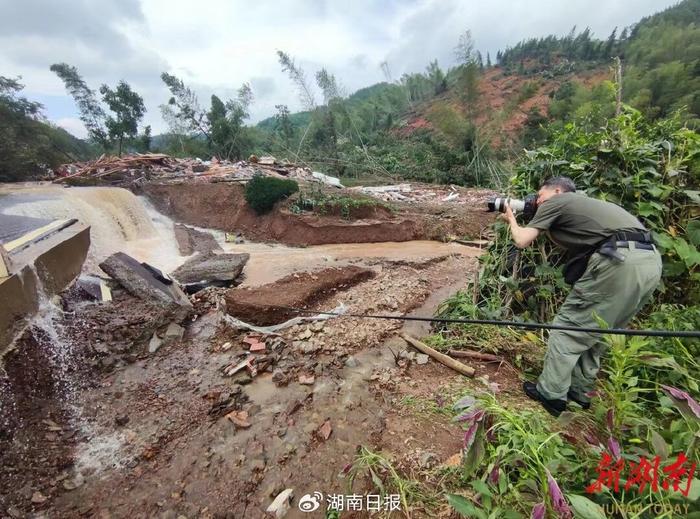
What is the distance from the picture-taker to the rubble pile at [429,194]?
40.8 feet

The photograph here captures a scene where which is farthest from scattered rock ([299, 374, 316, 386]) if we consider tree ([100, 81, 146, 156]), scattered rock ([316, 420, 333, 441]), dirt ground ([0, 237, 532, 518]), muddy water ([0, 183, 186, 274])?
tree ([100, 81, 146, 156])

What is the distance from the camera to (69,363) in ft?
10.9

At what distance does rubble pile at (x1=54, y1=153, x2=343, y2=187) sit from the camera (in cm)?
1356

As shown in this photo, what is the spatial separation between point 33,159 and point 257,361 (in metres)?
18.6

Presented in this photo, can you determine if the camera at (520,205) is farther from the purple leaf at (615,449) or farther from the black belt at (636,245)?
the purple leaf at (615,449)

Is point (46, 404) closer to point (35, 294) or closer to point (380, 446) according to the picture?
point (35, 294)

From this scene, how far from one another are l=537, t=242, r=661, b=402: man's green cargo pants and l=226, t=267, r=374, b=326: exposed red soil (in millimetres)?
2926

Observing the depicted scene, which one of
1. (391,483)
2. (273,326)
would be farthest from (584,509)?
(273,326)

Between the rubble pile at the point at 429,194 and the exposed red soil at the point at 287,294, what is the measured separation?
6703 mm

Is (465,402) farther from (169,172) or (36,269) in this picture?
(169,172)

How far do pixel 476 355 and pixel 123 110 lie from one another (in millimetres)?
28638

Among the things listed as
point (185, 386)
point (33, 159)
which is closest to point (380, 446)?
point (185, 386)

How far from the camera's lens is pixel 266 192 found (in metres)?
10.5

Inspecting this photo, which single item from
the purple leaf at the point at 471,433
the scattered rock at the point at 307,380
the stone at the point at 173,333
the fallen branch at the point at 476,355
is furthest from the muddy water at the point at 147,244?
the purple leaf at the point at 471,433
